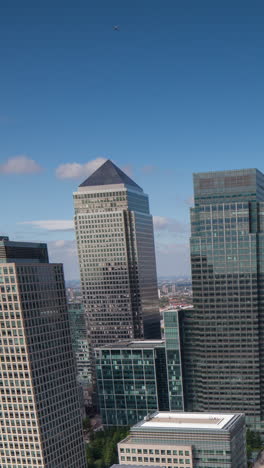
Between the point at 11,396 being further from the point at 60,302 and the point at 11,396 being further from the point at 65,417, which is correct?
the point at 60,302

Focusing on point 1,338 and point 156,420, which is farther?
point 156,420

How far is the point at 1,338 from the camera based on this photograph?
14575 centimetres

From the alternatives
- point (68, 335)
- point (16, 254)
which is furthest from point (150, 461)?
point (16, 254)

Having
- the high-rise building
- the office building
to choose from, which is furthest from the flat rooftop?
the high-rise building

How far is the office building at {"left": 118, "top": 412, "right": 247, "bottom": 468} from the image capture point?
154 m

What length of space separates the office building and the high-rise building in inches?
829

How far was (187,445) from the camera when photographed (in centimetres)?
15550

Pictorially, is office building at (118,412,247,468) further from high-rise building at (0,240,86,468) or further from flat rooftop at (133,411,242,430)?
high-rise building at (0,240,86,468)

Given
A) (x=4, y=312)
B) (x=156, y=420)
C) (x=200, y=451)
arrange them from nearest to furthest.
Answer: (x=4, y=312)
(x=200, y=451)
(x=156, y=420)

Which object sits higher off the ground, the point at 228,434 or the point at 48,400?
the point at 48,400

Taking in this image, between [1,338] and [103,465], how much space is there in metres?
72.6

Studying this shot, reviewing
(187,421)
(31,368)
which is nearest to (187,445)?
(187,421)

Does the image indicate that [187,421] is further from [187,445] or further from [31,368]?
[31,368]

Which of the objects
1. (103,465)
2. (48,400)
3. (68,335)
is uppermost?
(68,335)
